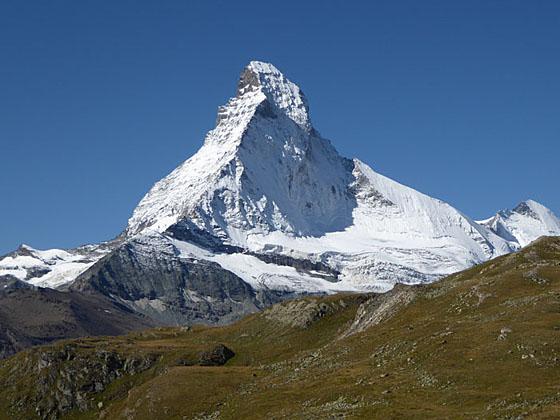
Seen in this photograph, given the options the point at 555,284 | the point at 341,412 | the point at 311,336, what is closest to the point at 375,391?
the point at 341,412

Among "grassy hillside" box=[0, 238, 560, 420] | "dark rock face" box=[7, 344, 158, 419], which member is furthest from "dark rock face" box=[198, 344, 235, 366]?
"dark rock face" box=[7, 344, 158, 419]

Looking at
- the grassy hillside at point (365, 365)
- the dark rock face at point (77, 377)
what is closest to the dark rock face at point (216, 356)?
the grassy hillside at point (365, 365)

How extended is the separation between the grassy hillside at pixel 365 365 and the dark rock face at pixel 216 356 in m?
1.71

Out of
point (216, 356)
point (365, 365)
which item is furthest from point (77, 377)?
point (365, 365)

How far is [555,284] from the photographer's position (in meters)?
119

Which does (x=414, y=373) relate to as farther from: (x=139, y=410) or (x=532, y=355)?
(x=139, y=410)

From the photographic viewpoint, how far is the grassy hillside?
281 feet

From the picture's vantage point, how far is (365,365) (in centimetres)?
10800

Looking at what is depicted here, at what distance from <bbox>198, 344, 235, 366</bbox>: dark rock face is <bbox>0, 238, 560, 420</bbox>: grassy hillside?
1707mm

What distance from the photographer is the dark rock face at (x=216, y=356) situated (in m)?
175

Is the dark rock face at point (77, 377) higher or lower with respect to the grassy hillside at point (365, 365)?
higher

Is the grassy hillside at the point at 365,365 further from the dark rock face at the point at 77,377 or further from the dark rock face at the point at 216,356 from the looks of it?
the dark rock face at the point at 216,356

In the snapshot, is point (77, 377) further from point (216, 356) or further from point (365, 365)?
point (365, 365)

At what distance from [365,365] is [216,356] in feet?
242
